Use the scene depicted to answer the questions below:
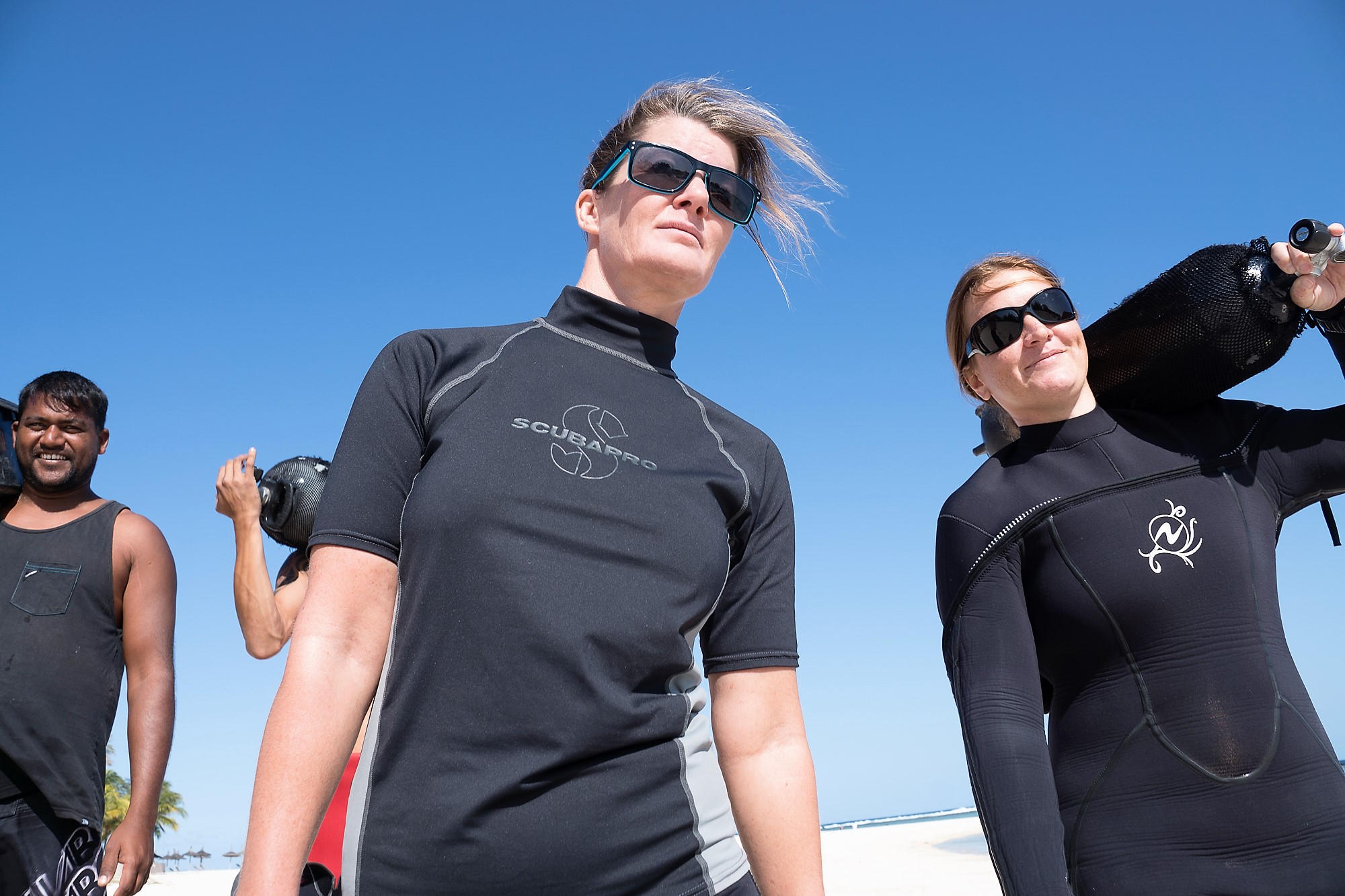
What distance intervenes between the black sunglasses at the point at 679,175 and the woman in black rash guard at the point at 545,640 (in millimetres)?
192

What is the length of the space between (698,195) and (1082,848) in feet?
6.49

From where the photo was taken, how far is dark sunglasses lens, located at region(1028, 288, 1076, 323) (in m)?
3.23

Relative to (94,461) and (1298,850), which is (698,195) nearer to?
(1298,850)

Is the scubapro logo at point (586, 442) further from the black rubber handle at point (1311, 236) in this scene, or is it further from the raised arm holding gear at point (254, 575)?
the raised arm holding gear at point (254, 575)

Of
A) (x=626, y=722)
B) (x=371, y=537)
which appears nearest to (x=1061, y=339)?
(x=626, y=722)

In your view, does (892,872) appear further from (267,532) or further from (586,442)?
(586,442)

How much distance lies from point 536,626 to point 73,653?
9.91 ft

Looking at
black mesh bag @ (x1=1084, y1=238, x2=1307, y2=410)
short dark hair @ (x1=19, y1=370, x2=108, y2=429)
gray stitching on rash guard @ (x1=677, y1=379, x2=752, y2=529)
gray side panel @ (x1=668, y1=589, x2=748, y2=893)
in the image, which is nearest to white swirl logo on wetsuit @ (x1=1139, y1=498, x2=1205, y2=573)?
black mesh bag @ (x1=1084, y1=238, x2=1307, y2=410)

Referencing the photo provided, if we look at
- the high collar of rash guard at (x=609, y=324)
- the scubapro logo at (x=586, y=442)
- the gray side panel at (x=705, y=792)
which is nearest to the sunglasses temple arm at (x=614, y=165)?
the high collar of rash guard at (x=609, y=324)

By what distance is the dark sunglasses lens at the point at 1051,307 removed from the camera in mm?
3229

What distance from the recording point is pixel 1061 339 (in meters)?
3.24

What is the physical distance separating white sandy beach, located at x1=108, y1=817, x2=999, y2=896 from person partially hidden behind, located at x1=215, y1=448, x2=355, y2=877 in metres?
7.92

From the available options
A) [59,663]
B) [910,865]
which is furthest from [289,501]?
[910,865]

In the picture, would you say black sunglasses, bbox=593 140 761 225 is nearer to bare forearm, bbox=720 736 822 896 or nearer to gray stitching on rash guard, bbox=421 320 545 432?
gray stitching on rash guard, bbox=421 320 545 432
